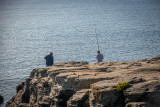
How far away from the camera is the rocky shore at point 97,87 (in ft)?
44.6

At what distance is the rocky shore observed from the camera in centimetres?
1360

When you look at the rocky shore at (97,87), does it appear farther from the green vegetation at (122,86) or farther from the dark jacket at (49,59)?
the dark jacket at (49,59)

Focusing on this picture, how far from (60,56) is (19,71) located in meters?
11.7

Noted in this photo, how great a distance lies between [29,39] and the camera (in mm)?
75688

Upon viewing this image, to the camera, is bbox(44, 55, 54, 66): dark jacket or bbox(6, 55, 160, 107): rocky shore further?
bbox(44, 55, 54, 66): dark jacket

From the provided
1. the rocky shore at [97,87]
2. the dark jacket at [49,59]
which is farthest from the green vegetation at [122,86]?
the dark jacket at [49,59]

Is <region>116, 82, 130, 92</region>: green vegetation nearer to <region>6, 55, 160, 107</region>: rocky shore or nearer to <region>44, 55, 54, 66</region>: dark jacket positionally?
<region>6, 55, 160, 107</region>: rocky shore

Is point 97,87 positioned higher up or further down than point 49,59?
further down

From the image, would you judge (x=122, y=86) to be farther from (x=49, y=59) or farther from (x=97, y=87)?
(x=49, y=59)

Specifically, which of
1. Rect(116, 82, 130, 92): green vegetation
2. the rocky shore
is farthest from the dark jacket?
Rect(116, 82, 130, 92): green vegetation

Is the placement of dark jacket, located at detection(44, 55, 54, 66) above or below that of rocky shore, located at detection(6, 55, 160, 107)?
above

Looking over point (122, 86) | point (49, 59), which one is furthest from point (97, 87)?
point (49, 59)

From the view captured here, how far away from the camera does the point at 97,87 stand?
1484cm

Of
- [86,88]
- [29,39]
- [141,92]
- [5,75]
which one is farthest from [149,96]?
[29,39]
